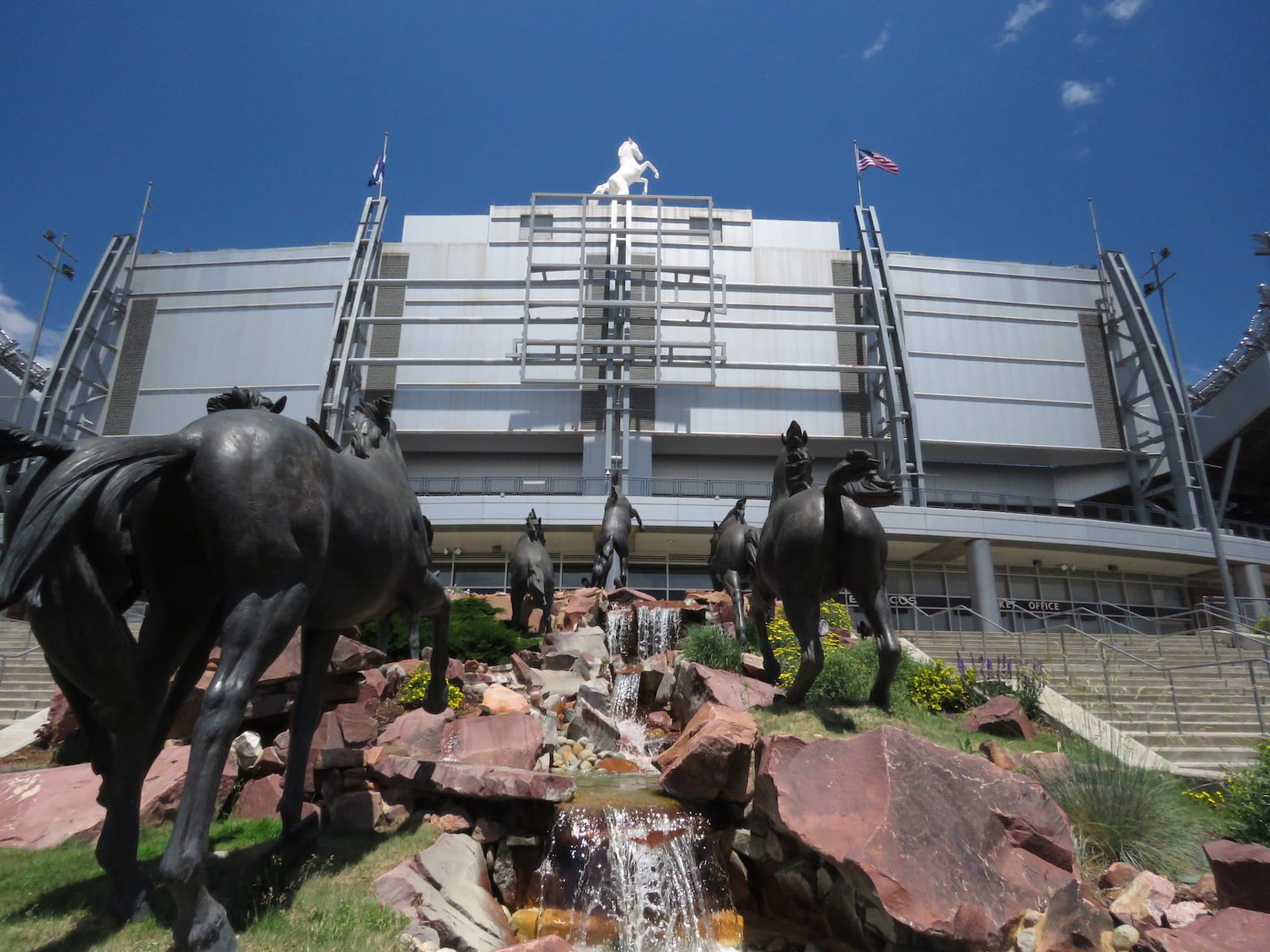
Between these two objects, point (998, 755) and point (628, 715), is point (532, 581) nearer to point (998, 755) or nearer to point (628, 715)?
point (628, 715)

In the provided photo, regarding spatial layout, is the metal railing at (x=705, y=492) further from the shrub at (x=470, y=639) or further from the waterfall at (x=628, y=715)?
the waterfall at (x=628, y=715)

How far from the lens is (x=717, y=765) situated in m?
6.46

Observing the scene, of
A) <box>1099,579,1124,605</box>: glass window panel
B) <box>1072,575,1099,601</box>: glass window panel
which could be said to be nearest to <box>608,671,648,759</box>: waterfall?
<box>1072,575,1099,601</box>: glass window panel

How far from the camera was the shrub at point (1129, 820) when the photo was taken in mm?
5492

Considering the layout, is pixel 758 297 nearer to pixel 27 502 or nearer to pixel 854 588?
pixel 854 588

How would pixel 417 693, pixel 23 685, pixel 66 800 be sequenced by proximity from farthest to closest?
pixel 23 685, pixel 417 693, pixel 66 800

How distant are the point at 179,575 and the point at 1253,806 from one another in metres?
7.98

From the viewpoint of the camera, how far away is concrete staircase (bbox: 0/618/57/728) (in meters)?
12.7

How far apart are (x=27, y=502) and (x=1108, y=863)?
7253 mm

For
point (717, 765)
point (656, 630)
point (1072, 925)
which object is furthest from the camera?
point (656, 630)

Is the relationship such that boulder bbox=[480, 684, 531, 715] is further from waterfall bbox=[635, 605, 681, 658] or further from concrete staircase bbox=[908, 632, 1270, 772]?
concrete staircase bbox=[908, 632, 1270, 772]


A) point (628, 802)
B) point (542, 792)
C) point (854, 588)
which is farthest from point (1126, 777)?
point (542, 792)

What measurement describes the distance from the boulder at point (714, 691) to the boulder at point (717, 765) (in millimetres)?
1208

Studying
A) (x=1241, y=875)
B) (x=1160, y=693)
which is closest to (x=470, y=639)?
(x=1241, y=875)
